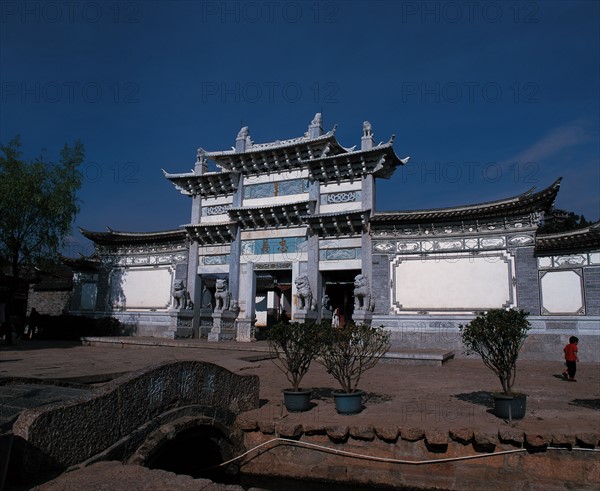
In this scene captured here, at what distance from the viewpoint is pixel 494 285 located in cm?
1741

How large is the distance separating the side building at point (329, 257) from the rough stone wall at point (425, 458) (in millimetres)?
10926

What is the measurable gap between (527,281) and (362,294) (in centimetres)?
607

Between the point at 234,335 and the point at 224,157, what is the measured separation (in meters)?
9.01

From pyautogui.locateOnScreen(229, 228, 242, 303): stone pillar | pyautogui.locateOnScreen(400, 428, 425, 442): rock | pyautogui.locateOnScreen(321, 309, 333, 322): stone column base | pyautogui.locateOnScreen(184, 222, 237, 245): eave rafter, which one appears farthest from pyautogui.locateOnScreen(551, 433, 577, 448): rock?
pyautogui.locateOnScreen(184, 222, 237, 245): eave rafter

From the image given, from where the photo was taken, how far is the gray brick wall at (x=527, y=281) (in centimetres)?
Answer: 1658

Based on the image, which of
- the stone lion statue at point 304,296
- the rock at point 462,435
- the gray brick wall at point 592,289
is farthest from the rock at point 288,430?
the gray brick wall at point 592,289

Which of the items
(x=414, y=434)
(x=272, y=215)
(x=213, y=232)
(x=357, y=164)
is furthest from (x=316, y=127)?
(x=414, y=434)

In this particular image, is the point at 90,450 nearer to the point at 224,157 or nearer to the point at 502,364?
the point at 502,364

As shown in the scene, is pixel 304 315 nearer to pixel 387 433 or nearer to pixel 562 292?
pixel 562 292

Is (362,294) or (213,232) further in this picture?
(213,232)

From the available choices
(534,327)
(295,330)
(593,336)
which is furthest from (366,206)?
(295,330)

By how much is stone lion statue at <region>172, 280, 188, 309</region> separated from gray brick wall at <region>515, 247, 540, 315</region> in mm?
15006

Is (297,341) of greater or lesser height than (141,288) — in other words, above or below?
below

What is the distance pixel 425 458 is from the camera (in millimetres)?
6699
